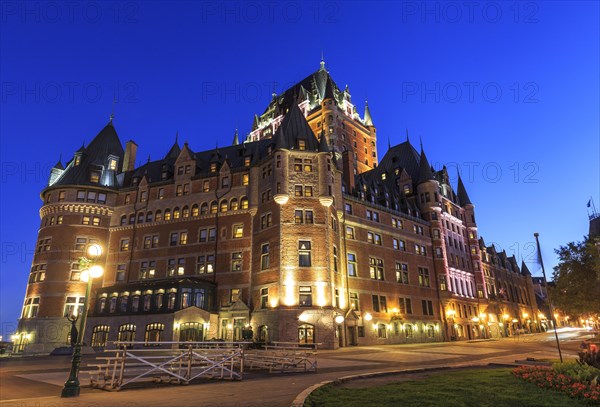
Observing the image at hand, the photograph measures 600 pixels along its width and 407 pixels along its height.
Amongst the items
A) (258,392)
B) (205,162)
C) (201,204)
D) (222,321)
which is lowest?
(258,392)

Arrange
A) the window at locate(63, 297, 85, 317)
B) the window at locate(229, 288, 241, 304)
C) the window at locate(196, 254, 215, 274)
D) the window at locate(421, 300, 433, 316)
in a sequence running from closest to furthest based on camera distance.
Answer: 1. the window at locate(229, 288, 241, 304)
2. the window at locate(196, 254, 215, 274)
3. the window at locate(63, 297, 85, 317)
4. the window at locate(421, 300, 433, 316)

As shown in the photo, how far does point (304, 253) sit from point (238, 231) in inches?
359

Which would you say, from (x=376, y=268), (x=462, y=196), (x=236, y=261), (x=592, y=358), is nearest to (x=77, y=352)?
(x=592, y=358)

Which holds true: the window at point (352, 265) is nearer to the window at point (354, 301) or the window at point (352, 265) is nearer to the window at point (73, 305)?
the window at point (354, 301)

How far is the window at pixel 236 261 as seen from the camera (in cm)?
4191

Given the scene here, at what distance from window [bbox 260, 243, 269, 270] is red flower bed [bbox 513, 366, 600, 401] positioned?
1074 inches

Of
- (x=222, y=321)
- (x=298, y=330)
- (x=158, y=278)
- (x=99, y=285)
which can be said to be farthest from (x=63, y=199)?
(x=298, y=330)

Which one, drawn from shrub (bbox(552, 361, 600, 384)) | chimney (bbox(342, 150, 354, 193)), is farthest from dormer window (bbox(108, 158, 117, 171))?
shrub (bbox(552, 361, 600, 384))

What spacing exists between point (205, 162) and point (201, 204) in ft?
24.3

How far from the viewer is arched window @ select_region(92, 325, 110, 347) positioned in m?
40.6

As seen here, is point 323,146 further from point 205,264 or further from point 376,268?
point 205,264

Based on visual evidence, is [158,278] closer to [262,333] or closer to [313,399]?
[262,333]

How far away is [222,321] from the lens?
133 feet

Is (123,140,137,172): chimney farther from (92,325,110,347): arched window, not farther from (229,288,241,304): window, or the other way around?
(229,288,241,304): window
